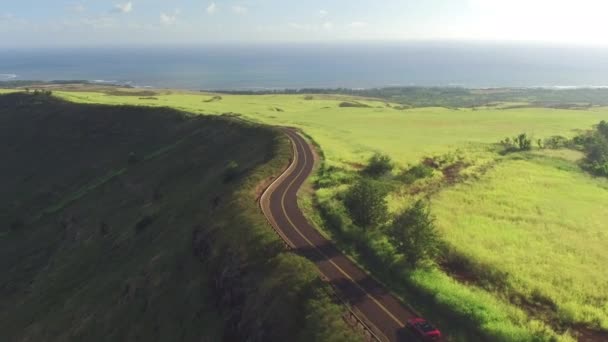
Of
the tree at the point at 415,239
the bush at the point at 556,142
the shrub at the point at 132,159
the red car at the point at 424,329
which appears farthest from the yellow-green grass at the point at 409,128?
the red car at the point at 424,329

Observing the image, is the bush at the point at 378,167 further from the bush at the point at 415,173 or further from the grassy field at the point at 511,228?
the grassy field at the point at 511,228

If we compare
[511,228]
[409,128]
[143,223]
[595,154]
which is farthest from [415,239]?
[409,128]

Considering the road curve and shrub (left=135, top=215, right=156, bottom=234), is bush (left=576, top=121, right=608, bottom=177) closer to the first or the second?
the road curve

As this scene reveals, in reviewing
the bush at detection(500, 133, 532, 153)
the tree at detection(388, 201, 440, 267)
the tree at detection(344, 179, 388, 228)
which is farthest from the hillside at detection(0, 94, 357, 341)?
the bush at detection(500, 133, 532, 153)

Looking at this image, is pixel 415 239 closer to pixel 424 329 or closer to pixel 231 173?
pixel 424 329

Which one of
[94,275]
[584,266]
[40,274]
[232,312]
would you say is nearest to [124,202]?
[40,274]

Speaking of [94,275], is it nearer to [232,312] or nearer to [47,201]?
[232,312]
